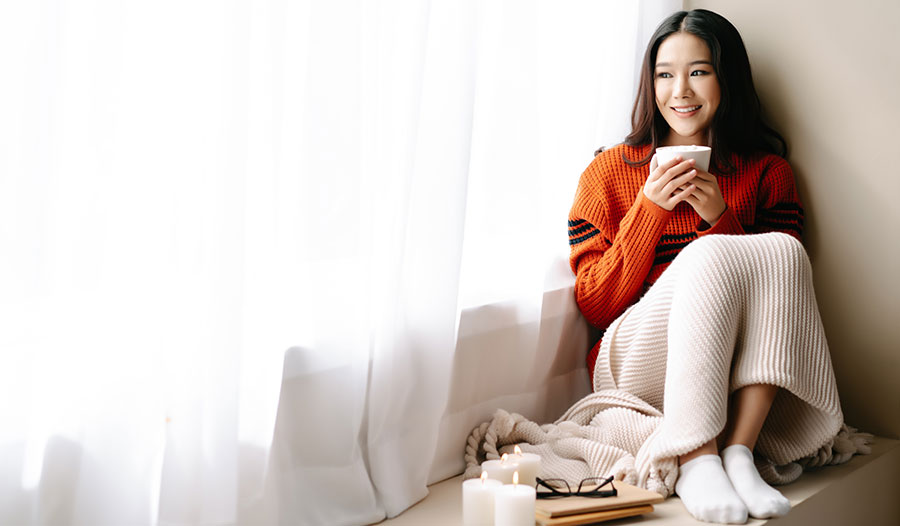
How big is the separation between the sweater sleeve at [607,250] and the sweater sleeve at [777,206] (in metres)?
0.28

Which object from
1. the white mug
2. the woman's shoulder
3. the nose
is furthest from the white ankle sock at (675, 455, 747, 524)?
the nose

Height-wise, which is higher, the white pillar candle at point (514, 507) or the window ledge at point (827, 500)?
the white pillar candle at point (514, 507)

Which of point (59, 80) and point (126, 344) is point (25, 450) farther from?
point (59, 80)

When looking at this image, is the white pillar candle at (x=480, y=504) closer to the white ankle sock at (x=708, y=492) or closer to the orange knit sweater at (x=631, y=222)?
the white ankle sock at (x=708, y=492)

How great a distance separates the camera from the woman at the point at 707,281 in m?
1.42

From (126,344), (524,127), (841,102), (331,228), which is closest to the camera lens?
(126,344)

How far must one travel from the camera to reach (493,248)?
1.71 meters

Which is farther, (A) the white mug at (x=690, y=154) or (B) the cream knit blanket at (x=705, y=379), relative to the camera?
(A) the white mug at (x=690, y=154)

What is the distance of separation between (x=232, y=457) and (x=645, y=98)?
1237 millimetres

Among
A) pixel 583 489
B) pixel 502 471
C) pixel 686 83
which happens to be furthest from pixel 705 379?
pixel 686 83

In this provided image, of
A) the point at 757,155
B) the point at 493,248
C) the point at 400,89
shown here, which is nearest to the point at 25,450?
the point at 400,89

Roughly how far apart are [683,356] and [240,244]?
2.53 feet

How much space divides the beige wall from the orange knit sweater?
9 cm

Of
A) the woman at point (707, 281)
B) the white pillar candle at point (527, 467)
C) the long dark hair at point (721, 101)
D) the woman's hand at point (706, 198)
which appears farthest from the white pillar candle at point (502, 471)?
the long dark hair at point (721, 101)
